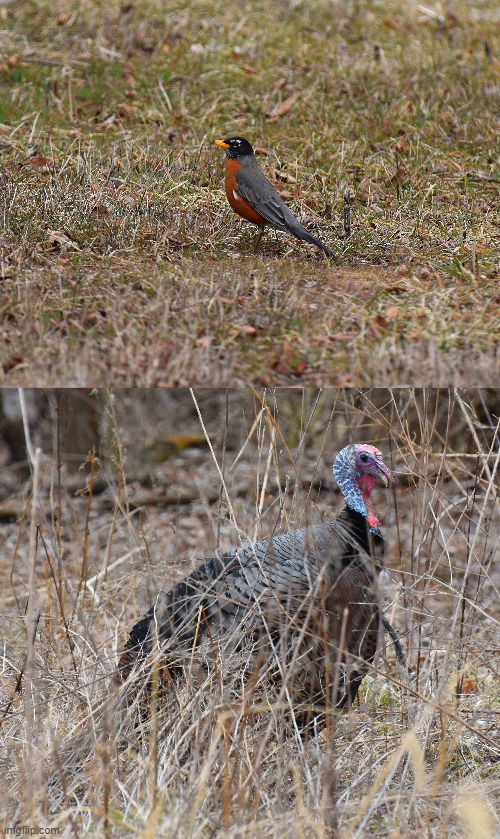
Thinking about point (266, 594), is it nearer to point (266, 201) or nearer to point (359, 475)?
point (359, 475)

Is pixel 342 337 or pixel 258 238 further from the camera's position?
pixel 258 238

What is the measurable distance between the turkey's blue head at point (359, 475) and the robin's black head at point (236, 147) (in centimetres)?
264

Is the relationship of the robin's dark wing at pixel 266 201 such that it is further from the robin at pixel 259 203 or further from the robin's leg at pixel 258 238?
the robin's leg at pixel 258 238

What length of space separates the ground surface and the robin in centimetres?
13

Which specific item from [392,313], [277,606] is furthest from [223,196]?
[277,606]

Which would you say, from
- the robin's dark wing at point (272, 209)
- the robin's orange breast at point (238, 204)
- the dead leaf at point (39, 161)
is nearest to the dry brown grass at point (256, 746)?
the robin's dark wing at point (272, 209)

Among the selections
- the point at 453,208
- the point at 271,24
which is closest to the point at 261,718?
the point at 453,208

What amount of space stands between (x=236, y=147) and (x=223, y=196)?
34cm

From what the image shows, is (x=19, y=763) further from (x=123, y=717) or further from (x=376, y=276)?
(x=376, y=276)

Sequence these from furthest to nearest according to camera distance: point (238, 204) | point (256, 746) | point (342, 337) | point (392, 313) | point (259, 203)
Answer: point (238, 204) → point (259, 203) → point (392, 313) → point (342, 337) → point (256, 746)

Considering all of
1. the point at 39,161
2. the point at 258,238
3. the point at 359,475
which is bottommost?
the point at 359,475

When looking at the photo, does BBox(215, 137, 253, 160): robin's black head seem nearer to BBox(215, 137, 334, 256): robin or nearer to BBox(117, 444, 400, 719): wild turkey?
BBox(215, 137, 334, 256): robin

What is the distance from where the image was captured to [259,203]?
5.59 metres

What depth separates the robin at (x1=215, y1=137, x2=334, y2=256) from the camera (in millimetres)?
5586
